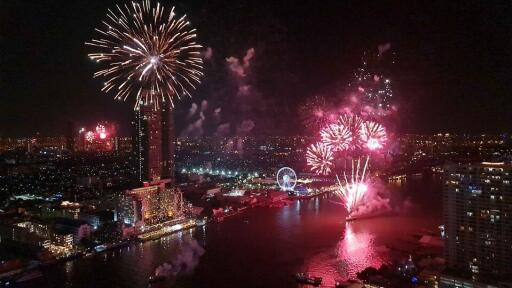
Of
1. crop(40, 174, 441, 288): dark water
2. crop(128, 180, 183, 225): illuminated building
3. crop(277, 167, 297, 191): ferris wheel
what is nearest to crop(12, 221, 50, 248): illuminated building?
crop(40, 174, 441, 288): dark water

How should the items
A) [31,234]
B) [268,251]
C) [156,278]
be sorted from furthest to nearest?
[31,234], [268,251], [156,278]

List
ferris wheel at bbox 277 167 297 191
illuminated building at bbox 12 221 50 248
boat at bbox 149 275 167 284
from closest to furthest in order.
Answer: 1. boat at bbox 149 275 167 284
2. illuminated building at bbox 12 221 50 248
3. ferris wheel at bbox 277 167 297 191

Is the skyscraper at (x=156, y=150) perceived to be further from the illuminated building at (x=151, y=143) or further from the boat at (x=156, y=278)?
the boat at (x=156, y=278)

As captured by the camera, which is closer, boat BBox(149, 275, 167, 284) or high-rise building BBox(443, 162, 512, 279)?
high-rise building BBox(443, 162, 512, 279)

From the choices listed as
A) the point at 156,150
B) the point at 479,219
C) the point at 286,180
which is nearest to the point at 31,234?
the point at 156,150

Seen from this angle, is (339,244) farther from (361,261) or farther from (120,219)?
(120,219)

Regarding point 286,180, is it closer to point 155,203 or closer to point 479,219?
point 155,203

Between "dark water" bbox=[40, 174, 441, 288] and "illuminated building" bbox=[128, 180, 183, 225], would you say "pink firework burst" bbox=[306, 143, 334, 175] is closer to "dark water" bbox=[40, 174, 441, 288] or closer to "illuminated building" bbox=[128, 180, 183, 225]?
"dark water" bbox=[40, 174, 441, 288]
